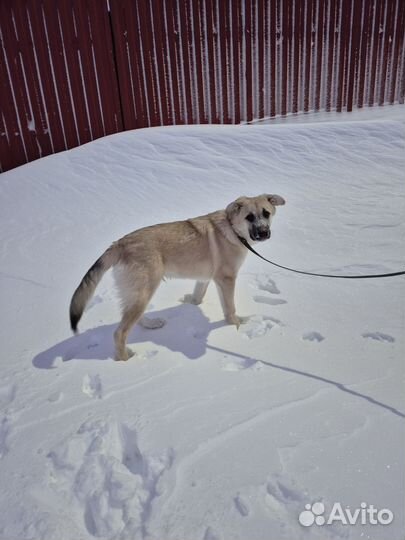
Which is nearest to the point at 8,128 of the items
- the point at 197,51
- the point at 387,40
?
the point at 197,51

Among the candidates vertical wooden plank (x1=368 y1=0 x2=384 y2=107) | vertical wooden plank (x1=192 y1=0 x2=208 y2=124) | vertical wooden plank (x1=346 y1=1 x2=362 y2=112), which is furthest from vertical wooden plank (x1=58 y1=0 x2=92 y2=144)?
vertical wooden plank (x1=368 y1=0 x2=384 y2=107)

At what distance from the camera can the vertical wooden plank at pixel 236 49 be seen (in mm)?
7684

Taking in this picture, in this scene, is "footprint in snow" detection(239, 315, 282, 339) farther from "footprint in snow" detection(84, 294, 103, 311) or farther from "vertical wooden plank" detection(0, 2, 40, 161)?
"vertical wooden plank" detection(0, 2, 40, 161)

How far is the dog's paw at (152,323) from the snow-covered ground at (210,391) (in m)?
0.06

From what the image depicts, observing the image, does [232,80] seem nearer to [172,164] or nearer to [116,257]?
[172,164]

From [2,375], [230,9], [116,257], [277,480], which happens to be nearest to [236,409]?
[277,480]

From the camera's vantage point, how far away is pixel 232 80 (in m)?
8.01

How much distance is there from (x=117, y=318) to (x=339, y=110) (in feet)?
27.0

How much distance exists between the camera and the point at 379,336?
2967mm

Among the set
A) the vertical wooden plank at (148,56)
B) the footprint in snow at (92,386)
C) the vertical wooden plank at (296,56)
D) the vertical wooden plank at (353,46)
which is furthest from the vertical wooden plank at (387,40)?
the footprint in snow at (92,386)

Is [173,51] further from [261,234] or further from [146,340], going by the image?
[146,340]

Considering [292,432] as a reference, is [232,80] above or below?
above

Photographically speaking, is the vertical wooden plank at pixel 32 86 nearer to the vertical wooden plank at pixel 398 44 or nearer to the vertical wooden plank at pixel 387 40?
the vertical wooden plank at pixel 387 40

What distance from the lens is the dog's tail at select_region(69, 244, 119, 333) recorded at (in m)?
2.85
